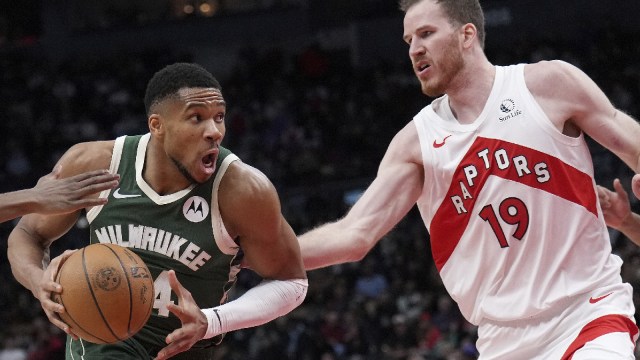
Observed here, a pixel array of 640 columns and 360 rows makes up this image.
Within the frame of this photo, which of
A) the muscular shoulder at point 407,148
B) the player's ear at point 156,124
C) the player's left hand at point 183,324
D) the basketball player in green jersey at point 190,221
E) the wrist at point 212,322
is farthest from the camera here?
the muscular shoulder at point 407,148

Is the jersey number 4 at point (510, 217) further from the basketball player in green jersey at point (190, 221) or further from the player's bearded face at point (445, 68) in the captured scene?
the basketball player in green jersey at point (190, 221)

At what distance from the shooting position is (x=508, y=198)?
4.54 metres

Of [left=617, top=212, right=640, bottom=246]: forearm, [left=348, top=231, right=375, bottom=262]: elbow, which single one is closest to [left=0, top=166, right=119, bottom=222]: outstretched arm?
[left=348, top=231, right=375, bottom=262]: elbow

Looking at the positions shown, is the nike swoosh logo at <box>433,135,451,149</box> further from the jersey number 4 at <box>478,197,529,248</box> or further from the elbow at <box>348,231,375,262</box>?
the elbow at <box>348,231,375,262</box>

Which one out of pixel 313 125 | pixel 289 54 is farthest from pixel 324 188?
pixel 289 54

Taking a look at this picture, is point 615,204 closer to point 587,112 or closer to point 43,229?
point 587,112

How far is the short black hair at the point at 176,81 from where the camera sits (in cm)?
452

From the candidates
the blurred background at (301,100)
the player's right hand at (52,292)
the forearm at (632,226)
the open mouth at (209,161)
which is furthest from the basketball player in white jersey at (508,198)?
the blurred background at (301,100)

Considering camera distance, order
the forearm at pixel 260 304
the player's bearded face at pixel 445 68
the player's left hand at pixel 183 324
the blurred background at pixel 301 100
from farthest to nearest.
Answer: the blurred background at pixel 301 100, the player's bearded face at pixel 445 68, the forearm at pixel 260 304, the player's left hand at pixel 183 324

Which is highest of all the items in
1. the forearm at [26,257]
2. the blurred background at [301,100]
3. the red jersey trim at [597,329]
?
the forearm at [26,257]

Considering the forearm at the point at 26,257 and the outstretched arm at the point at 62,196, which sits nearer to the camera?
the outstretched arm at the point at 62,196

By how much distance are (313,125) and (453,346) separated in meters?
7.89

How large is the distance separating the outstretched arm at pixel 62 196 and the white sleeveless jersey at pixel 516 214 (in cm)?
158

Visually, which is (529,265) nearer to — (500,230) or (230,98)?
(500,230)
